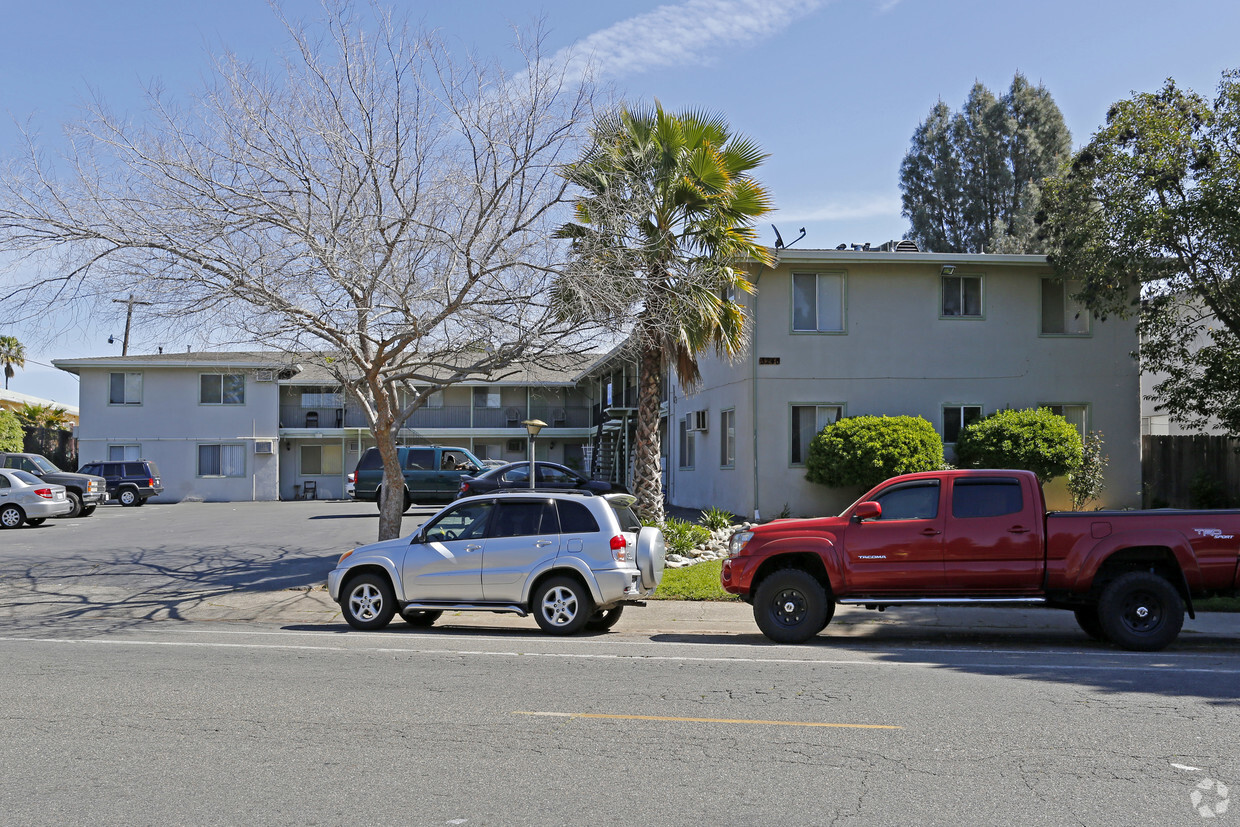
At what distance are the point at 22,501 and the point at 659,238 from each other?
18.3m

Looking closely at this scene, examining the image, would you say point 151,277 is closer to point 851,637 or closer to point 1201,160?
point 851,637

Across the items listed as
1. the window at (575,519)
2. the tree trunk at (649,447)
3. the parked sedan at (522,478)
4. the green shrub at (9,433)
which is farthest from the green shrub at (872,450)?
the green shrub at (9,433)

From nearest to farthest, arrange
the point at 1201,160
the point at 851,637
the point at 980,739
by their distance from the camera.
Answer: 1. the point at 980,739
2. the point at 851,637
3. the point at 1201,160

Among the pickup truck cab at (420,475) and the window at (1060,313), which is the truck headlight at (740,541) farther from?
the pickup truck cab at (420,475)

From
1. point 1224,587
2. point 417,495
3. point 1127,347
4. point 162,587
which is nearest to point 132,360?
point 417,495

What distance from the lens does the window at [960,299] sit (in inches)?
902

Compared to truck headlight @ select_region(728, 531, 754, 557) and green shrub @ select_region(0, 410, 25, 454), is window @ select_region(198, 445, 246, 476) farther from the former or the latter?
truck headlight @ select_region(728, 531, 754, 557)

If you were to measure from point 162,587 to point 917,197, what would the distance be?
40.7 metres

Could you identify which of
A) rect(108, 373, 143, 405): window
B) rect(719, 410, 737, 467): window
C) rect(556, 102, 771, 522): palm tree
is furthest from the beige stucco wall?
rect(108, 373, 143, 405): window

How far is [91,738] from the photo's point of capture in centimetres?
663

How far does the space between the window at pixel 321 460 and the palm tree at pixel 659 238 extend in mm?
27472

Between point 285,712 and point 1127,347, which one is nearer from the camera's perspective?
point 285,712

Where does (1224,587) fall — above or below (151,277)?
below

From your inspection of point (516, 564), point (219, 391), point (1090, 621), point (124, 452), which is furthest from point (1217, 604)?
point (124, 452)
